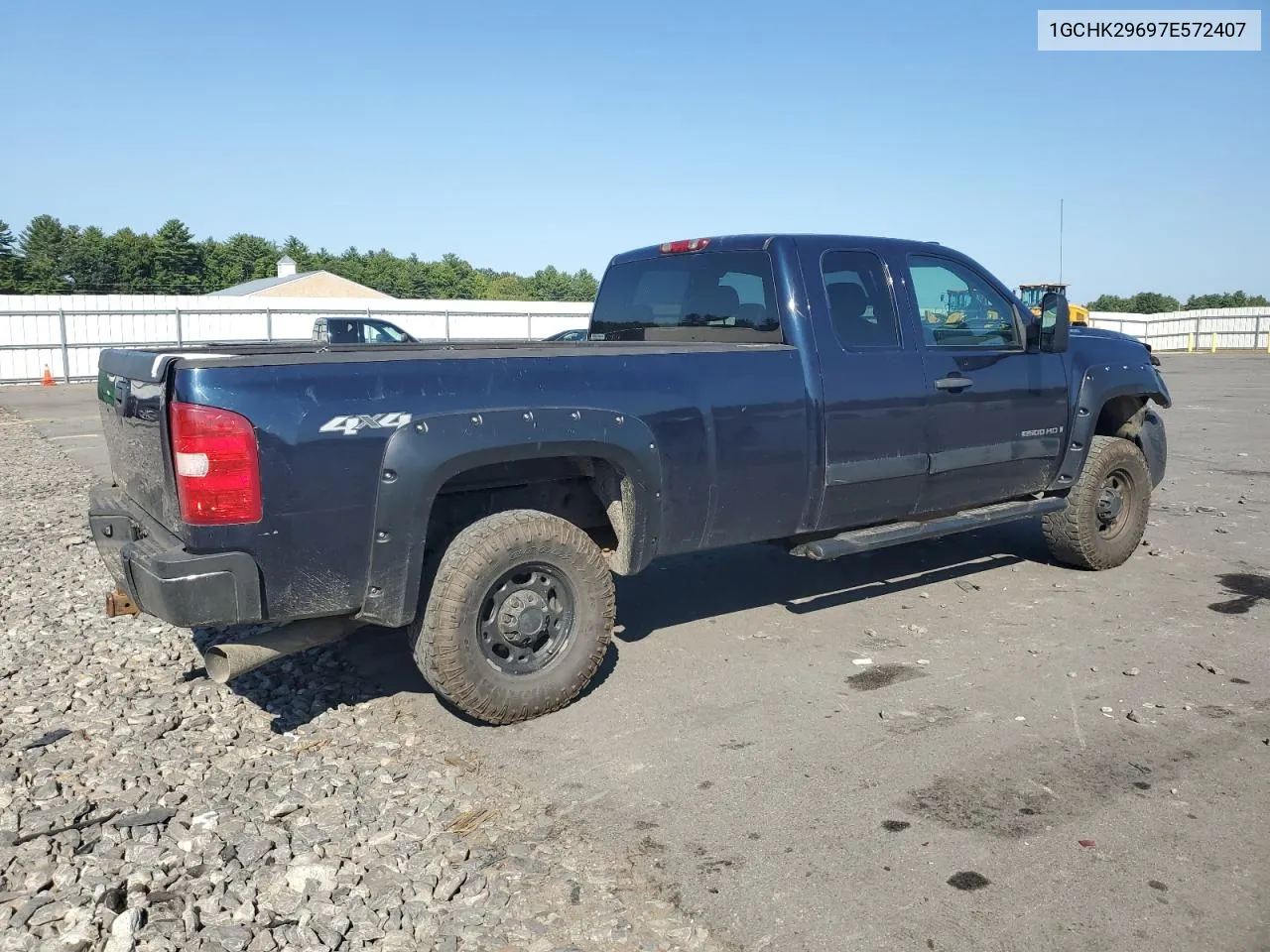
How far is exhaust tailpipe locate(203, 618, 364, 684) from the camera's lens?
12.7 ft

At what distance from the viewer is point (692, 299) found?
5.93 metres

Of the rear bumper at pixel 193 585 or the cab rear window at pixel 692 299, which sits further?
the cab rear window at pixel 692 299

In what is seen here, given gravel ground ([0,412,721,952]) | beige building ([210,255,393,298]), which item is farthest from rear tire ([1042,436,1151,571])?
beige building ([210,255,393,298])

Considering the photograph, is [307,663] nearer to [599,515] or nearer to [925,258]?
[599,515]

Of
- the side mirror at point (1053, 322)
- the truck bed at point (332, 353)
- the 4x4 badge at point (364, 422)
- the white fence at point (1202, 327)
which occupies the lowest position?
the 4x4 badge at point (364, 422)

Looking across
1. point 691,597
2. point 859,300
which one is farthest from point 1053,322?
point 691,597

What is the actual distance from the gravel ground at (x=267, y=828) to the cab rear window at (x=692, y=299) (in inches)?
103

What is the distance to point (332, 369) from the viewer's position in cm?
382

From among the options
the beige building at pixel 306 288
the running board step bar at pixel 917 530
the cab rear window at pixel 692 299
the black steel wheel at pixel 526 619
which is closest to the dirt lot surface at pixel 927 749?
the black steel wheel at pixel 526 619

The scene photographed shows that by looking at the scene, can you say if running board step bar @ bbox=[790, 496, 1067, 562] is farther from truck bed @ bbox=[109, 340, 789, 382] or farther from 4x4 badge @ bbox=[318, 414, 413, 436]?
4x4 badge @ bbox=[318, 414, 413, 436]

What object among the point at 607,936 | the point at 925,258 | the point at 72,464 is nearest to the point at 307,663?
the point at 607,936

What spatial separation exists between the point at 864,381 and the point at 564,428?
73.2 inches

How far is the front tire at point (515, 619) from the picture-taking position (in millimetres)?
4184

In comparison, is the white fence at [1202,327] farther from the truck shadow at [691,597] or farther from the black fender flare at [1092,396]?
the truck shadow at [691,597]
